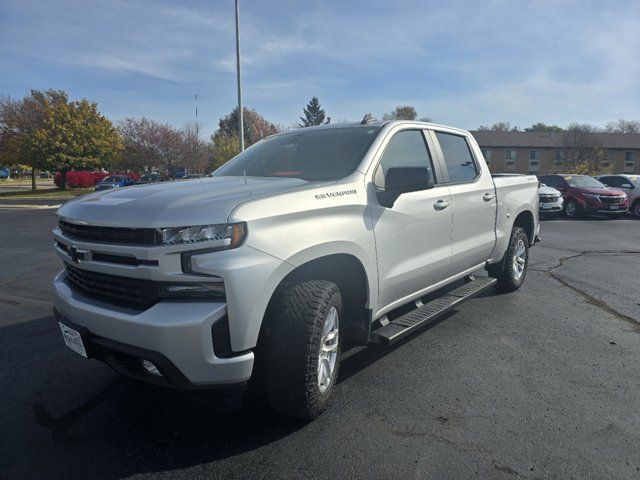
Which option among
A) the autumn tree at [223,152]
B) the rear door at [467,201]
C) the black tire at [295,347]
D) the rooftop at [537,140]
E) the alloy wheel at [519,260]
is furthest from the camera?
the rooftop at [537,140]

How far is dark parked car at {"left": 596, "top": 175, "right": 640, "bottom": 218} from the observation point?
57.2ft

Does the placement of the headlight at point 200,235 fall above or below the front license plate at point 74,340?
above

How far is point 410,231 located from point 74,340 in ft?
7.89

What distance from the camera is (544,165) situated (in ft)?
203

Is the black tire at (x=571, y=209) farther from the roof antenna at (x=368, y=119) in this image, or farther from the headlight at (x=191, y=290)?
the headlight at (x=191, y=290)

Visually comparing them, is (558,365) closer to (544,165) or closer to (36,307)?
(36,307)

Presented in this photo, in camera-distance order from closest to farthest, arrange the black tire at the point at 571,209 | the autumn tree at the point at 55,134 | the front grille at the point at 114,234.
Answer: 1. the front grille at the point at 114,234
2. the black tire at the point at 571,209
3. the autumn tree at the point at 55,134

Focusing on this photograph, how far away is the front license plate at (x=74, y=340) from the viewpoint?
8.59 feet

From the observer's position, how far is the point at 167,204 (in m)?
2.44

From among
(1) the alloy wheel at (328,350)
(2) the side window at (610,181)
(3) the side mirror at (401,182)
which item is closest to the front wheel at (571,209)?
(2) the side window at (610,181)

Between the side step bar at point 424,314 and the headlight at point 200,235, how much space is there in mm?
1468

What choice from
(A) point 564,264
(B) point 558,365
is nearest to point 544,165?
(A) point 564,264

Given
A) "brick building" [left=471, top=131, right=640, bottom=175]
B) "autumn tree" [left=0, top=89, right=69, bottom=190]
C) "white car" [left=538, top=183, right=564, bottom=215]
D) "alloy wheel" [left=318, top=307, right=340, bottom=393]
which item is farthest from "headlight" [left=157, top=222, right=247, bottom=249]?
"brick building" [left=471, top=131, right=640, bottom=175]

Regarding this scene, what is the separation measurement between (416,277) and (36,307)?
442cm
